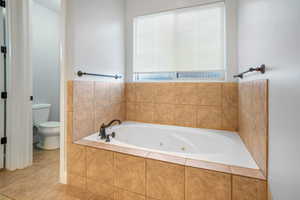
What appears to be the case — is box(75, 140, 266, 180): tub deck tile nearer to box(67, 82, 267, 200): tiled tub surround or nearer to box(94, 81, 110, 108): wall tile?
box(67, 82, 267, 200): tiled tub surround

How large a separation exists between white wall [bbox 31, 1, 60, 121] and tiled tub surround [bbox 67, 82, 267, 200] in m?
1.91

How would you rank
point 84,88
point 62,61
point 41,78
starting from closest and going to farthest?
point 62,61, point 84,88, point 41,78

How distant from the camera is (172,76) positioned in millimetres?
2420

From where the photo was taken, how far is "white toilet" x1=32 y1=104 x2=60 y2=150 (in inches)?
98.6

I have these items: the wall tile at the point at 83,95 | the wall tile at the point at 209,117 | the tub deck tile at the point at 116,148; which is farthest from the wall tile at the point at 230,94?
the wall tile at the point at 83,95

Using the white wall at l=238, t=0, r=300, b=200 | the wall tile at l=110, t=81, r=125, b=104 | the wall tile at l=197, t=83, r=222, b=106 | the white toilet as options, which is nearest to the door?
the white toilet

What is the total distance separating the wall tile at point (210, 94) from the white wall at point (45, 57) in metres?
2.95

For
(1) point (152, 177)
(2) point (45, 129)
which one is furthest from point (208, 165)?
(2) point (45, 129)

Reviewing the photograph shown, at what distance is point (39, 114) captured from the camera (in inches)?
108

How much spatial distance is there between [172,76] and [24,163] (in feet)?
7.78

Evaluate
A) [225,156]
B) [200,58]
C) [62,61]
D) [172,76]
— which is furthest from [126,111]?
[225,156]

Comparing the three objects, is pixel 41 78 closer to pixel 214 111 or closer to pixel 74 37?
pixel 74 37

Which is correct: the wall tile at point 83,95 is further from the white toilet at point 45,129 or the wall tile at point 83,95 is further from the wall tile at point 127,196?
the white toilet at point 45,129

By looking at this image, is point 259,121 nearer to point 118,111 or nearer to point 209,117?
point 209,117
